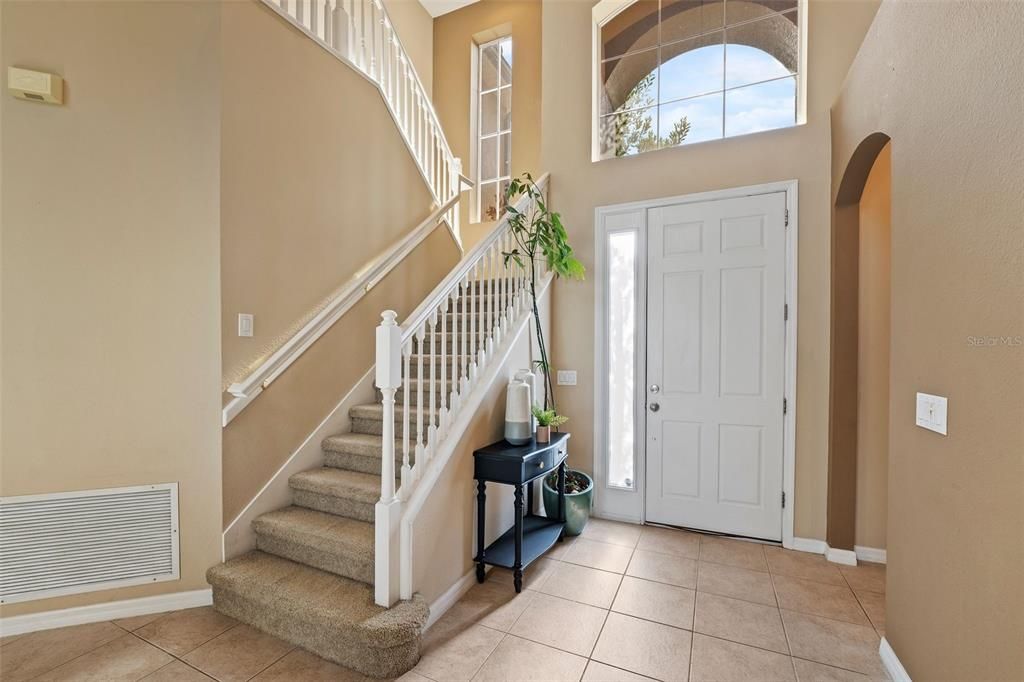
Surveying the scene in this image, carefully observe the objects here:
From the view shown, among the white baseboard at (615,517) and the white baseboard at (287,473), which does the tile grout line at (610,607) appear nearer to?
the white baseboard at (615,517)

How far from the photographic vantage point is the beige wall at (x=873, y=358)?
278 cm

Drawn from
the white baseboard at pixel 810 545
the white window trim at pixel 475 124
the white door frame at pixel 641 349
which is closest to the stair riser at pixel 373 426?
the white door frame at pixel 641 349

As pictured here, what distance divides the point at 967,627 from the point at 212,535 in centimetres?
323

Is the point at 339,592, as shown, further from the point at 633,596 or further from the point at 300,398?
the point at 633,596

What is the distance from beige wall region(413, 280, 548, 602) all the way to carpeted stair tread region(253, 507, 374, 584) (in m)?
0.28

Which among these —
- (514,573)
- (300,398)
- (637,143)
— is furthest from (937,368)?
(300,398)

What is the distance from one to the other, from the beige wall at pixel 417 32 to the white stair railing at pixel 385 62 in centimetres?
150

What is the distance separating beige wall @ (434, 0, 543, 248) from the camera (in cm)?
499

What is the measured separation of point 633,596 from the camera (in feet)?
7.90

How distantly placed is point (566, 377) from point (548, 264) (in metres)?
0.94

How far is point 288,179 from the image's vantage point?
2818 mm

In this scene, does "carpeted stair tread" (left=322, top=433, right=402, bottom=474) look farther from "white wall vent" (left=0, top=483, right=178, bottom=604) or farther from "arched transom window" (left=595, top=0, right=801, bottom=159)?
"arched transom window" (left=595, top=0, right=801, bottom=159)

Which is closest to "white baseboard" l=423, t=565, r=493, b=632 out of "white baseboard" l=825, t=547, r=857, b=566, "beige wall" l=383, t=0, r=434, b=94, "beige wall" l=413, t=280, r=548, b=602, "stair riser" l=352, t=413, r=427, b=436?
"beige wall" l=413, t=280, r=548, b=602

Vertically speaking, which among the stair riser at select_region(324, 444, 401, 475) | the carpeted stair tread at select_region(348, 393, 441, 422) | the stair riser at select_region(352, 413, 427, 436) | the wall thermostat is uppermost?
the wall thermostat
